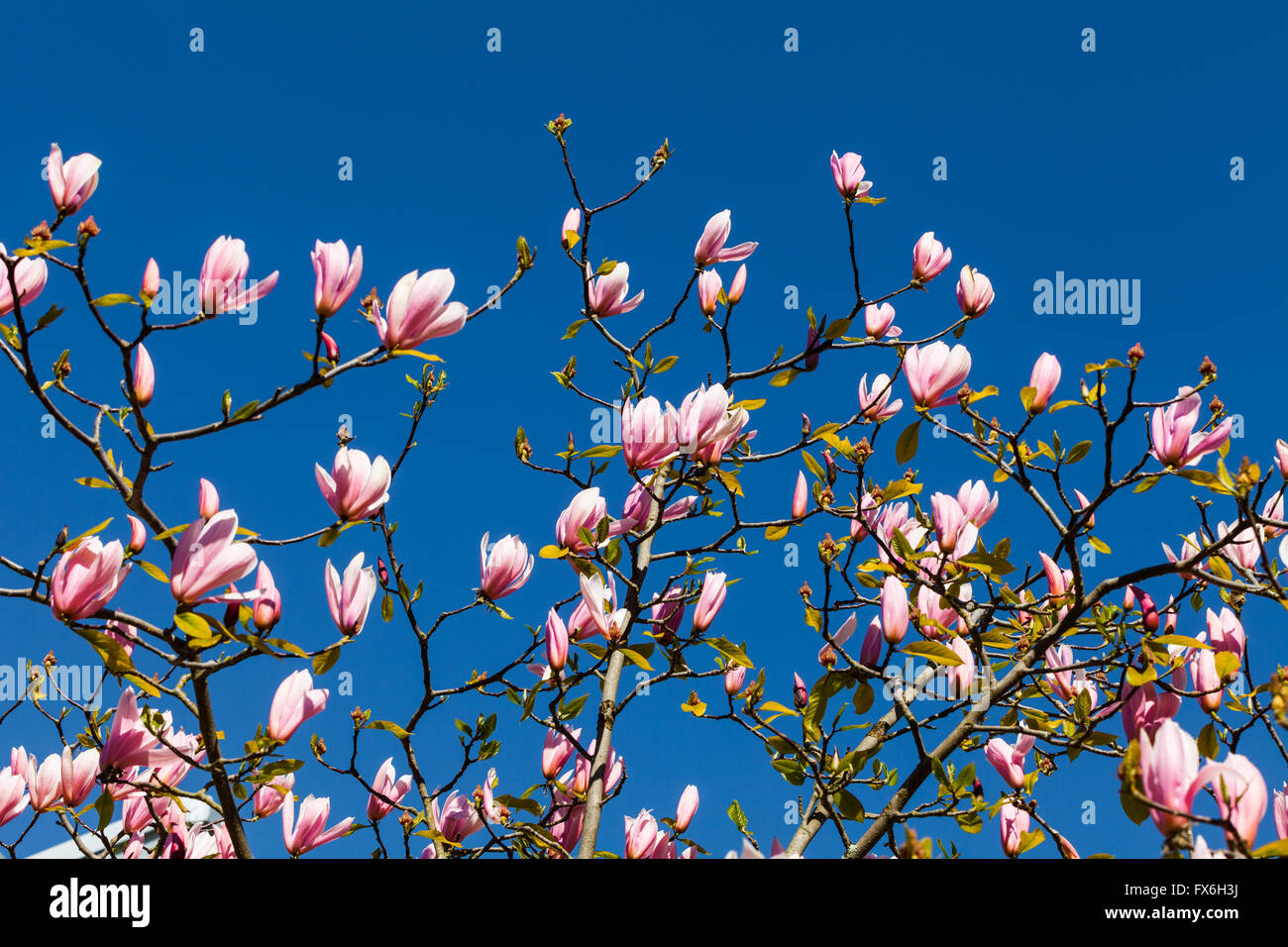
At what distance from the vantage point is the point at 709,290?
3.11 m

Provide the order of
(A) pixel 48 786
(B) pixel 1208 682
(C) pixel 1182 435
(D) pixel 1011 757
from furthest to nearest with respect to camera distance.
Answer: (A) pixel 48 786 → (D) pixel 1011 757 → (C) pixel 1182 435 → (B) pixel 1208 682

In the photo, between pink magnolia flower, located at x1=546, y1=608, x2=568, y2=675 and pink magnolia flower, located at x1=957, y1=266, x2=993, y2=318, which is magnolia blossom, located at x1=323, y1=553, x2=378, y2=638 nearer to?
pink magnolia flower, located at x1=546, y1=608, x2=568, y2=675

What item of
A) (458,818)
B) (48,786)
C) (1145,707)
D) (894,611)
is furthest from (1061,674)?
(48,786)

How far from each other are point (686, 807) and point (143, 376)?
2053mm

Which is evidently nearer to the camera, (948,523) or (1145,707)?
(1145,707)

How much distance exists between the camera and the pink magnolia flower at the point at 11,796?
2.75 metres

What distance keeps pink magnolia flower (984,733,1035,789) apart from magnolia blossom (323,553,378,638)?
180 centimetres

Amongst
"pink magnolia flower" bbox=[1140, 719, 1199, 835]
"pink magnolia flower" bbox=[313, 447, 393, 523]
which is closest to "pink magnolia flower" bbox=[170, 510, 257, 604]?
"pink magnolia flower" bbox=[313, 447, 393, 523]

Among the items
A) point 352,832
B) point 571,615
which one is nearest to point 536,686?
point 571,615

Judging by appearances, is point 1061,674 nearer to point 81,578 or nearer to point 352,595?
point 352,595

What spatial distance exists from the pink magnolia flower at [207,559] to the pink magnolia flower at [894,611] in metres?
1.50

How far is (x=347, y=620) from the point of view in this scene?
81.1 inches

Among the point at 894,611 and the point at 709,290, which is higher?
the point at 709,290
